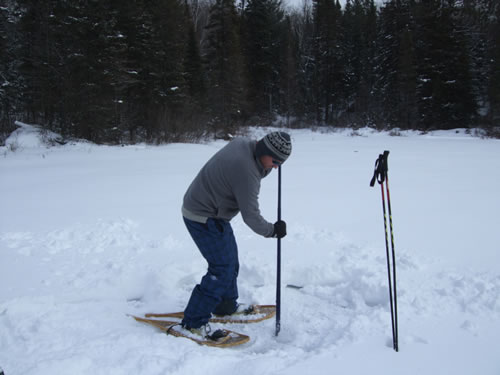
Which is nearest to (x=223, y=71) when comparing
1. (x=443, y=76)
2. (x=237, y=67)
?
(x=237, y=67)

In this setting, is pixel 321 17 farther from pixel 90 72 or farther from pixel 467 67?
pixel 90 72

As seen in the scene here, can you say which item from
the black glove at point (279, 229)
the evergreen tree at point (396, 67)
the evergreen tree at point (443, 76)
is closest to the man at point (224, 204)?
the black glove at point (279, 229)

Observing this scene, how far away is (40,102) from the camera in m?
15.7

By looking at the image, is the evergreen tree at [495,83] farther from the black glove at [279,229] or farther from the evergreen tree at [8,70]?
the evergreen tree at [8,70]

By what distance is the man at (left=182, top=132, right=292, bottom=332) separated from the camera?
2418mm

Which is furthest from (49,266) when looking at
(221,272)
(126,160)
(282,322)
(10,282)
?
(126,160)

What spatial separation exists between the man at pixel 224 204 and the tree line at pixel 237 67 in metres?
14.2

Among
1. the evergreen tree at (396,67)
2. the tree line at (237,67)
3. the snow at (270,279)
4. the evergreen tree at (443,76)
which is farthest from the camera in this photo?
the evergreen tree at (396,67)

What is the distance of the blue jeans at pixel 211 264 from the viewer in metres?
2.63

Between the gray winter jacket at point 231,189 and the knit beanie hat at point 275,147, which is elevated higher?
the knit beanie hat at point 275,147

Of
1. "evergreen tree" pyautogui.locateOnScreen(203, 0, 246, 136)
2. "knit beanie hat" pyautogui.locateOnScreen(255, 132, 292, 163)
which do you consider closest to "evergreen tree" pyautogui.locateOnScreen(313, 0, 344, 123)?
"evergreen tree" pyautogui.locateOnScreen(203, 0, 246, 136)

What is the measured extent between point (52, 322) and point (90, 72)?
14.6 metres

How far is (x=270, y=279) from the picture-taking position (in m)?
3.79

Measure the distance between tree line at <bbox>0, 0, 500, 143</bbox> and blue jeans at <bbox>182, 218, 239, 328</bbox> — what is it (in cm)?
1422
